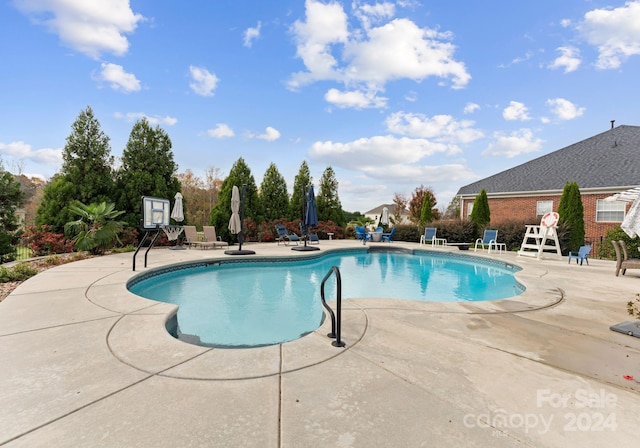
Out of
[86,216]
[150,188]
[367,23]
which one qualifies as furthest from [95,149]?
[367,23]

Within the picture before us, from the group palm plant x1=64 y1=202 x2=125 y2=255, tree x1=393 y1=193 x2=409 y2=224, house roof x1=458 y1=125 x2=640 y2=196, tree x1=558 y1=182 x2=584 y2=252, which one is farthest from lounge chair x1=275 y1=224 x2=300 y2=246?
tree x1=393 y1=193 x2=409 y2=224

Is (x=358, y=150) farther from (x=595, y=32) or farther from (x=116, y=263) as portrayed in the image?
(x=116, y=263)

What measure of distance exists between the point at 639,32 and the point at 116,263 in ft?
59.9

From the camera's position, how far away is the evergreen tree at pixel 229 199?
13883 mm

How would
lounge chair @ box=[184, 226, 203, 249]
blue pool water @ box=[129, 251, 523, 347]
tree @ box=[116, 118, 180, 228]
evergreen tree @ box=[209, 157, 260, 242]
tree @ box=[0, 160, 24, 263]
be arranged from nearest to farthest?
1. blue pool water @ box=[129, 251, 523, 347]
2. tree @ box=[0, 160, 24, 263]
3. lounge chair @ box=[184, 226, 203, 249]
4. tree @ box=[116, 118, 180, 228]
5. evergreen tree @ box=[209, 157, 260, 242]

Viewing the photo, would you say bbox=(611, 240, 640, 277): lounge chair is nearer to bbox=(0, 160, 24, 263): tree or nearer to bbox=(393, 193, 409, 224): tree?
bbox=(0, 160, 24, 263): tree

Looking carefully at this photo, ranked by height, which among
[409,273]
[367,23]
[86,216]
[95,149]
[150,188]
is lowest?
[409,273]

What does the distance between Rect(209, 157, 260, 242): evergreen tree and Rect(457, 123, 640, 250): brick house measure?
13.2m

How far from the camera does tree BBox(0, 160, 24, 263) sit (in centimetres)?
772

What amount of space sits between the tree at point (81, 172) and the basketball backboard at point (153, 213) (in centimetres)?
455

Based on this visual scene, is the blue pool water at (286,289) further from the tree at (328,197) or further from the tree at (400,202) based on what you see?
the tree at (400,202)

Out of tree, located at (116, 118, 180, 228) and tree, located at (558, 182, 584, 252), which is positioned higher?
tree, located at (116, 118, 180, 228)

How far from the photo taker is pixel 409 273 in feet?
30.5

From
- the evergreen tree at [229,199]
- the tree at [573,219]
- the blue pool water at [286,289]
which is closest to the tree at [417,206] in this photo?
the tree at [573,219]
